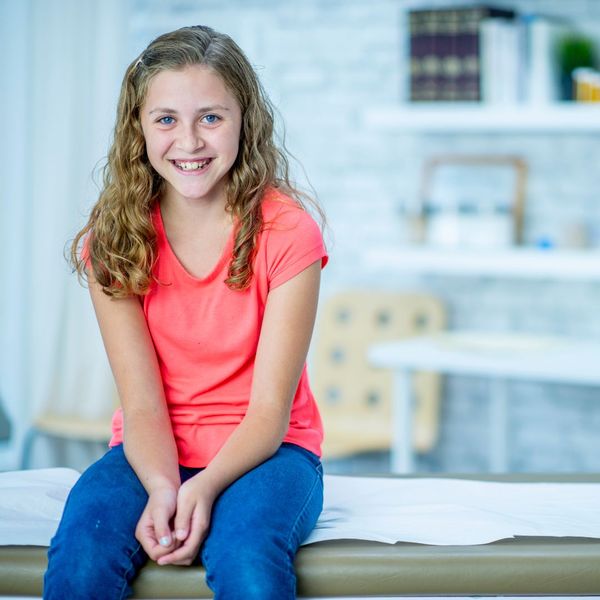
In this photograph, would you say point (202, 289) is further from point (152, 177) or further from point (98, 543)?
point (98, 543)

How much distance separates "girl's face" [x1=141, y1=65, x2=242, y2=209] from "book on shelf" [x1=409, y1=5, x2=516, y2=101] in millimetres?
1668

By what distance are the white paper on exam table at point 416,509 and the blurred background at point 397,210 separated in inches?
42.3

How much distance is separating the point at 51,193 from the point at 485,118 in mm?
1299

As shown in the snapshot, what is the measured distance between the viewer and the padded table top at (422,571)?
1.40 m

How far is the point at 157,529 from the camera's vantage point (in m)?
1.35

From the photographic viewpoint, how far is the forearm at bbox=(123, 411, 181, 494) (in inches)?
56.4

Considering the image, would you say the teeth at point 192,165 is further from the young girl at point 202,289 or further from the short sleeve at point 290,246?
the short sleeve at point 290,246

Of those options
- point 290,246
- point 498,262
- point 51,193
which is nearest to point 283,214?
point 290,246

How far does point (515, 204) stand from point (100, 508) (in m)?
2.15

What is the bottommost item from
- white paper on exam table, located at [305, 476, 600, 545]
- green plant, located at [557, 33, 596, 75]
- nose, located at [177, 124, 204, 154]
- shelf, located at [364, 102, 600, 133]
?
white paper on exam table, located at [305, 476, 600, 545]

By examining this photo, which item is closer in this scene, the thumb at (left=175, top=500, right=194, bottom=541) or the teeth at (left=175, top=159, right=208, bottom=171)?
the thumb at (left=175, top=500, right=194, bottom=541)

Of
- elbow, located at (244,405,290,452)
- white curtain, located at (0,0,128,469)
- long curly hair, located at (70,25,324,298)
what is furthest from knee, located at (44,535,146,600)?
white curtain, located at (0,0,128,469)

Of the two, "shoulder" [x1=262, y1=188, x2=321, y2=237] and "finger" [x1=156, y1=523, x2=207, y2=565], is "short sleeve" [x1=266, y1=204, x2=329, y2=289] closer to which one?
"shoulder" [x1=262, y1=188, x2=321, y2=237]

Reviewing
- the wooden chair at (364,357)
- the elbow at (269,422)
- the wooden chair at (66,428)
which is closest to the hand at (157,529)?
the elbow at (269,422)
